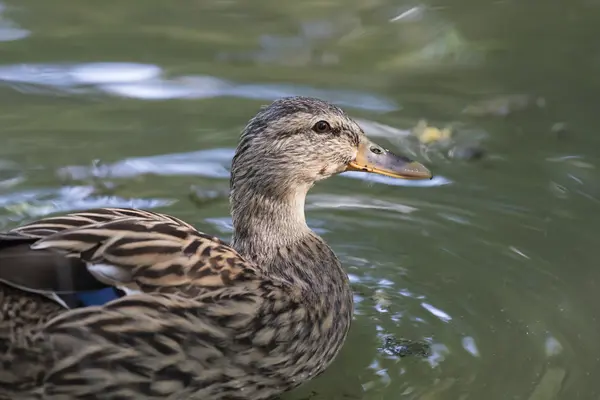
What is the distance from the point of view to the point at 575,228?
7.06 m

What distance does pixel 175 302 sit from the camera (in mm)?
5125

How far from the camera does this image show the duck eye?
600cm

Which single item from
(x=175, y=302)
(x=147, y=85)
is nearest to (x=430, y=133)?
(x=147, y=85)

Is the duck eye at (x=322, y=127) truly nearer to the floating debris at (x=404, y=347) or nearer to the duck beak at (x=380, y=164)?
the duck beak at (x=380, y=164)

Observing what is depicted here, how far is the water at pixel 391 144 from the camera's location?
600 cm

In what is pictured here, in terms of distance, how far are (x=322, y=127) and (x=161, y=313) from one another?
1.51 m

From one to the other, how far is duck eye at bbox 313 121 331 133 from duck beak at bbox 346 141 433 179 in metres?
0.24

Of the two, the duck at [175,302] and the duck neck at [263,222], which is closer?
the duck at [175,302]

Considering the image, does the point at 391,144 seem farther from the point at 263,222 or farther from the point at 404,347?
the point at 404,347

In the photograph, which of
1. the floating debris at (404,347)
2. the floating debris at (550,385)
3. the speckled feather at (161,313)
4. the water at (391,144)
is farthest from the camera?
the water at (391,144)

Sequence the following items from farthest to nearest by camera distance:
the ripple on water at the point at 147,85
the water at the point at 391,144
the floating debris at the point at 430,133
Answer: the ripple on water at the point at 147,85
the floating debris at the point at 430,133
the water at the point at 391,144

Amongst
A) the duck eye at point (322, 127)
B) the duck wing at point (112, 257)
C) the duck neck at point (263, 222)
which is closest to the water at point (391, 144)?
the duck neck at point (263, 222)

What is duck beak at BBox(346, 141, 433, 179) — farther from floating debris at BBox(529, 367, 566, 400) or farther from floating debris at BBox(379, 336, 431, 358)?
floating debris at BBox(529, 367, 566, 400)

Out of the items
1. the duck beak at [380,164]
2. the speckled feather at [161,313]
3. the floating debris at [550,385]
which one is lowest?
the floating debris at [550,385]
